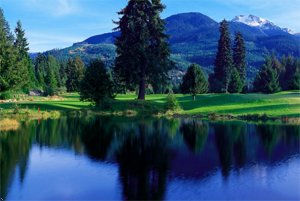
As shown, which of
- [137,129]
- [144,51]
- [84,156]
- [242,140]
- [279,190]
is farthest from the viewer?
[144,51]

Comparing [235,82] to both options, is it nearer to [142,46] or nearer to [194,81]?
[194,81]

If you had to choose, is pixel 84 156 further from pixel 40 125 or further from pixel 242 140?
pixel 40 125

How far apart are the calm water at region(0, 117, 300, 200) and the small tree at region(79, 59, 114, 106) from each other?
2033 cm

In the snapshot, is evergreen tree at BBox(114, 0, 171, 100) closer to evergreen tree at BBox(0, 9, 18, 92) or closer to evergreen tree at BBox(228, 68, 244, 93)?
evergreen tree at BBox(0, 9, 18, 92)

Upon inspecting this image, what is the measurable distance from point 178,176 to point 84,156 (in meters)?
10.4

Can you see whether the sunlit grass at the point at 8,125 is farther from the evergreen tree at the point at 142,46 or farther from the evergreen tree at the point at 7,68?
the evergreen tree at the point at 142,46

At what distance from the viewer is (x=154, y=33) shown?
234ft

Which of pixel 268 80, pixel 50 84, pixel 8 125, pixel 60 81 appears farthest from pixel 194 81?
pixel 60 81

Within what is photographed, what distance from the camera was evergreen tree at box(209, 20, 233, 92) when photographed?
112 metres

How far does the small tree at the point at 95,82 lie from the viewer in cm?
6956

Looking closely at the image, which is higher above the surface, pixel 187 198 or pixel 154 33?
pixel 154 33

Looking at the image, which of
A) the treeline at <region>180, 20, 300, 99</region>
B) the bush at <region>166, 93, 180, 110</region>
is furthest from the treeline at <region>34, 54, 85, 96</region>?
the bush at <region>166, 93, 180, 110</region>

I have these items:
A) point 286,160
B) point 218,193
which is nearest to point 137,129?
point 286,160

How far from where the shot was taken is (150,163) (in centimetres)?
3000
